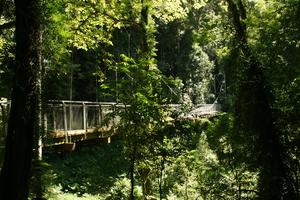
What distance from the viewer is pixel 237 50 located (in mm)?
8688

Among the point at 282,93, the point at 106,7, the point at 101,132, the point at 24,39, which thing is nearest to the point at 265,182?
the point at 282,93

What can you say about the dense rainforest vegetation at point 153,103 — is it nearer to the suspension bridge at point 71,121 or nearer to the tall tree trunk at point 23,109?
the tall tree trunk at point 23,109

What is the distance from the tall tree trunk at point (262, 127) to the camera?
7.42 m

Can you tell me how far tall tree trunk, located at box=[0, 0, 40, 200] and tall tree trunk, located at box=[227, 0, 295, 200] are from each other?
4.29 metres

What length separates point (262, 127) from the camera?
772 cm

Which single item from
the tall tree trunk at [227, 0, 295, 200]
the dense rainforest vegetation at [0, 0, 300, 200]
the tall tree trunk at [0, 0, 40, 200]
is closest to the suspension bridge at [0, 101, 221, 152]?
the dense rainforest vegetation at [0, 0, 300, 200]

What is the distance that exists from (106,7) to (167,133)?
27.3 feet

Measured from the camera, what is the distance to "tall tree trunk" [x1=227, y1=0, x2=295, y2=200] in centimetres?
742

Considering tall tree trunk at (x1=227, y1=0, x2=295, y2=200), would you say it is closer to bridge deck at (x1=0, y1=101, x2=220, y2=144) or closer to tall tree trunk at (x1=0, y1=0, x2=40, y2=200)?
bridge deck at (x1=0, y1=101, x2=220, y2=144)

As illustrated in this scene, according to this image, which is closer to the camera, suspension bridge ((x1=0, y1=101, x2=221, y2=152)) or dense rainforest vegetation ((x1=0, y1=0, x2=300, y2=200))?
dense rainforest vegetation ((x1=0, y1=0, x2=300, y2=200))

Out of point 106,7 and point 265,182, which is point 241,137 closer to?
point 265,182

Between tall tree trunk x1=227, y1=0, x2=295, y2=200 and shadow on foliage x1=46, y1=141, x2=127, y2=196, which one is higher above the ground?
tall tree trunk x1=227, y1=0, x2=295, y2=200

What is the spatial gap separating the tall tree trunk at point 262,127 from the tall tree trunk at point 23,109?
429 centimetres

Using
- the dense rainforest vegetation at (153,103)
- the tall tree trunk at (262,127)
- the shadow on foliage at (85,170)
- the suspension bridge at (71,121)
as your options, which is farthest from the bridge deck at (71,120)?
the tall tree trunk at (262,127)
